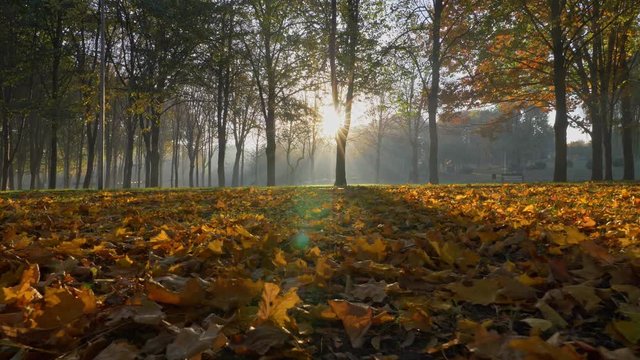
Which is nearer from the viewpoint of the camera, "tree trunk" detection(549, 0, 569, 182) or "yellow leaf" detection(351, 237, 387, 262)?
"yellow leaf" detection(351, 237, 387, 262)

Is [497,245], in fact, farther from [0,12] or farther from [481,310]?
[0,12]

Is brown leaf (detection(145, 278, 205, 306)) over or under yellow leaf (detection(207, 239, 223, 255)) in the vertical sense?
under

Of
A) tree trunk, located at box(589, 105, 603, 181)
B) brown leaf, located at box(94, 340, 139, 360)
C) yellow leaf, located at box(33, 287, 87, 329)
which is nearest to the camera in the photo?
brown leaf, located at box(94, 340, 139, 360)

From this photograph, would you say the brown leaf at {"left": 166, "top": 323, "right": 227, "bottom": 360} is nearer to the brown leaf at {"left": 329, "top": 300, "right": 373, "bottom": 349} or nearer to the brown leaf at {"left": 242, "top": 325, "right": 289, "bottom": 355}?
the brown leaf at {"left": 242, "top": 325, "right": 289, "bottom": 355}

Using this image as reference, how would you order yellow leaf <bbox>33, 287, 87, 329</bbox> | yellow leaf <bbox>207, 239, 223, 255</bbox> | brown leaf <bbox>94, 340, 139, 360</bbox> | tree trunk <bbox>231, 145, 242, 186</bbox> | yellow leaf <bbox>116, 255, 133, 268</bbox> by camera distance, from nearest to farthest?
brown leaf <bbox>94, 340, 139, 360</bbox>, yellow leaf <bbox>33, 287, 87, 329</bbox>, yellow leaf <bbox>116, 255, 133, 268</bbox>, yellow leaf <bbox>207, 239, 223, 255</bbox>, tree trunk <bbox>231, 145, 242, 186</bbox>

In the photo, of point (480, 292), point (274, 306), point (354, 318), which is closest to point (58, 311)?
point (274, 306)

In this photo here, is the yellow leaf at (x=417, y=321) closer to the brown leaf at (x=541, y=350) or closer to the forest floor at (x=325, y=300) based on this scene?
the forest floor at (x=325, y=300)

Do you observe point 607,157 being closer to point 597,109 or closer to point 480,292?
point 597,109

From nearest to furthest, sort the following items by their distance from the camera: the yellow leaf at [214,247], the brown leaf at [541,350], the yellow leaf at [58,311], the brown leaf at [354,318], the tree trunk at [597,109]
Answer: the brown leaf at [541,350]
the yellow leaf at [58,311]
the brown leaf at [354,318]
the yellow leaf at [214,247]
the tree trunk at [597,109]

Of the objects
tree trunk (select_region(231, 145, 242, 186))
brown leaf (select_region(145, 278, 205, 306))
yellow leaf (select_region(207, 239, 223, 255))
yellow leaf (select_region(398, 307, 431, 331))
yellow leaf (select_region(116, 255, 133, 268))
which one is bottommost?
yellow leaf (select_region(398, 307, 431, 331))

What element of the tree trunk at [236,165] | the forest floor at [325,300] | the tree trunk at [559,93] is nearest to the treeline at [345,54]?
the tree trunk at [559,93]

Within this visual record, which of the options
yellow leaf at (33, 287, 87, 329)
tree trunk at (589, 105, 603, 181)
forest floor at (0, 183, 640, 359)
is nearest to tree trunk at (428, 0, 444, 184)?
tree trunk at (589, 105, 603, 181)

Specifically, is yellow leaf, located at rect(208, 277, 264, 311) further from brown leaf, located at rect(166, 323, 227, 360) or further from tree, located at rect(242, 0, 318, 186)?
tree, located at rect(242, 0, 318, 186)

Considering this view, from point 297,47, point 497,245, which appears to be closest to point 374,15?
point 297,47
